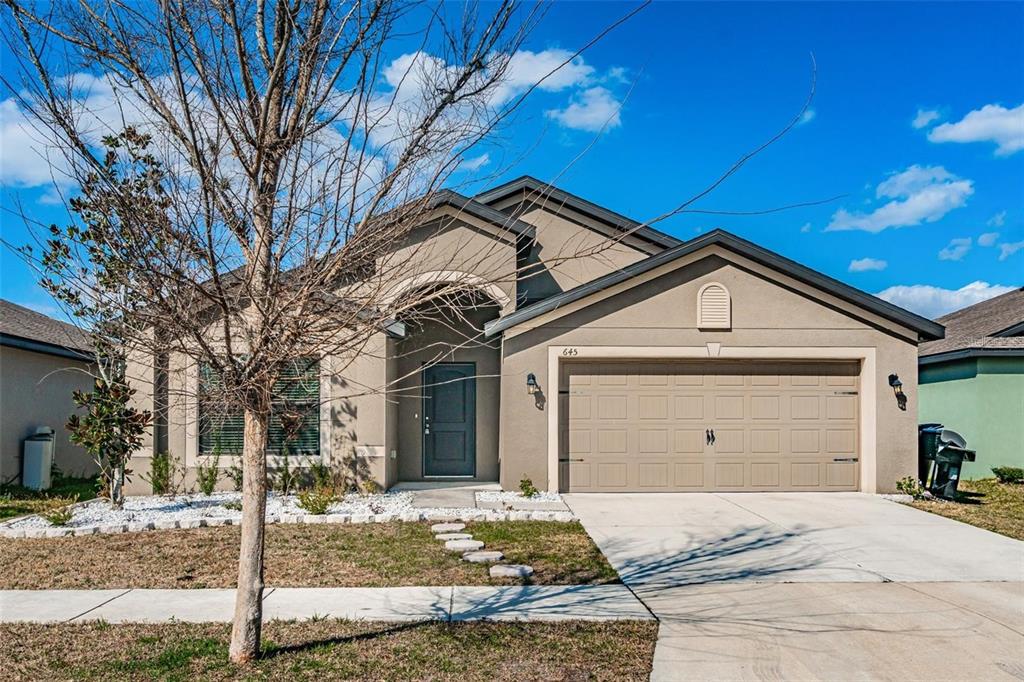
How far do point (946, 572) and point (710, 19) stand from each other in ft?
20.8

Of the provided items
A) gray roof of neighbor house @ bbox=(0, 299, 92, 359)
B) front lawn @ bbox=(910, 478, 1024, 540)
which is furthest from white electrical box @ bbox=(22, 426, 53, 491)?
front lawn @ bbox=(910, 478, 1024, 540)

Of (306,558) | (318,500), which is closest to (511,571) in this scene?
(306,558)

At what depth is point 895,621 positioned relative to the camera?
6.14m

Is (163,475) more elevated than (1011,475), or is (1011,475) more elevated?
(163,475)

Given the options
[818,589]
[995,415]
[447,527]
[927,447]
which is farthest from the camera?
[995,415]

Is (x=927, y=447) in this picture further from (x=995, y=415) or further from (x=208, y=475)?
(x=208, y=475)

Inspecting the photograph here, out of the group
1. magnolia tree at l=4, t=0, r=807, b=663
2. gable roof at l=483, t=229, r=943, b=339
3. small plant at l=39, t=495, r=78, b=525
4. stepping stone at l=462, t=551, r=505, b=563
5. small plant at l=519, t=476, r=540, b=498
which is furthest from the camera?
gable roof at l=483, t=229, r=943, b=339

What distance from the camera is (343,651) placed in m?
5.38

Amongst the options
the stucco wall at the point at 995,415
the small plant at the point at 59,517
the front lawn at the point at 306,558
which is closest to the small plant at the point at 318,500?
the front lawn at the point at 306,558

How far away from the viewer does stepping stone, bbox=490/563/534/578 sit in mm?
7457

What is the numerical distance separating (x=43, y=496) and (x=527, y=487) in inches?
326

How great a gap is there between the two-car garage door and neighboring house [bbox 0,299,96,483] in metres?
8.66

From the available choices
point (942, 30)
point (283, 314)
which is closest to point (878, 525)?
point (942, 30)

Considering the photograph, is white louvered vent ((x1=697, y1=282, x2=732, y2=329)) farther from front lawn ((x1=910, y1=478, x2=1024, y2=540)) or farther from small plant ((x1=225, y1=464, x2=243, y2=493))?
small plant ((x1=225, y1=464, x2=243, y2=493))
